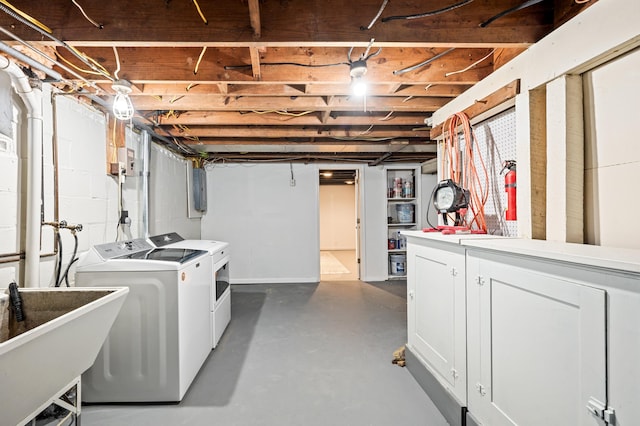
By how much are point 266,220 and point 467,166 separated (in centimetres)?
350

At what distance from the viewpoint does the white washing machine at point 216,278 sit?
2.56 metres

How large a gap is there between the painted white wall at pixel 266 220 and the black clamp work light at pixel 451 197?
319 centimetres

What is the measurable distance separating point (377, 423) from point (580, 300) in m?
1.27

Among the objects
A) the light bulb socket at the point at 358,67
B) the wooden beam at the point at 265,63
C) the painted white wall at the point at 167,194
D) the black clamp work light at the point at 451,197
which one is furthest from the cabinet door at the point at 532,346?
the painted white wall at the point at 167,194

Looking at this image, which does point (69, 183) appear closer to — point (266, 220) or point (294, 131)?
point (294, 131)

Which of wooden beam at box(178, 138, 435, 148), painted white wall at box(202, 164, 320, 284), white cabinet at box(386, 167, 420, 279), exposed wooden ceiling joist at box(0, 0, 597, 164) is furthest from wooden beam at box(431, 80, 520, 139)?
painted white wall at box(202, 164, 320, 284)

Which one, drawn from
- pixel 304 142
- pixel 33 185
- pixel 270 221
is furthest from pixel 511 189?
pixel 270 221

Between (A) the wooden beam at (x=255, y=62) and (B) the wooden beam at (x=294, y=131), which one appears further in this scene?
(B) the wooden beam at (x=294, y=131)

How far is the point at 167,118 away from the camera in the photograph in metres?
2.78

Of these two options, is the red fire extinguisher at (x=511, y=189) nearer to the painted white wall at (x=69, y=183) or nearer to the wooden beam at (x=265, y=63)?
the wooden beam at (x=265, y=63)

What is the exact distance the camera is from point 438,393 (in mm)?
1764

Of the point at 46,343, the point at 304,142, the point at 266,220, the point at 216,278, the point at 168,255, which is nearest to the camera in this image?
the point at 46,343

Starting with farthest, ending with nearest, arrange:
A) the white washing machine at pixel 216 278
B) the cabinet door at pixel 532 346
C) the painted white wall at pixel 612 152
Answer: the white washing machine at pixel 216 278
the painted white wall at pixel 612 152
the cabinet door at pixel 532 346

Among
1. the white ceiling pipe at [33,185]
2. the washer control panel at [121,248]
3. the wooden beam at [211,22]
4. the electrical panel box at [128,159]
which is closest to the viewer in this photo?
the wooden beam at [211,22]
